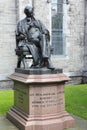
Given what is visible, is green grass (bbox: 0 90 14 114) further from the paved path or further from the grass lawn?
the paved path

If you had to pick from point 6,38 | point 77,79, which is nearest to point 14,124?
point 6,38

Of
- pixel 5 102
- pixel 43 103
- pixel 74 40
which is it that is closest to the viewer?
pixel 43 103

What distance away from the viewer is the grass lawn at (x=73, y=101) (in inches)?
364

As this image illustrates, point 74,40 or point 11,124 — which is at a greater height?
point 74,40

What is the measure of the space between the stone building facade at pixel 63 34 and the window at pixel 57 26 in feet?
0.35

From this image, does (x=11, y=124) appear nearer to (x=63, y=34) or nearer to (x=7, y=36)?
(x=7, y=36)

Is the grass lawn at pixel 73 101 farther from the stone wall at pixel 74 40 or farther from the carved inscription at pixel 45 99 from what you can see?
the stone wall at pixel 74 40

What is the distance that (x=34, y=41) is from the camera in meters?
7.54

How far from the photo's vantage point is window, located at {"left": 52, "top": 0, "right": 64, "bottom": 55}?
1639 centimetres

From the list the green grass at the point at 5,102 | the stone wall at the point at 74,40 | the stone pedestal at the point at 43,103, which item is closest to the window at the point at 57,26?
A: the stone wall at the point at 74,40

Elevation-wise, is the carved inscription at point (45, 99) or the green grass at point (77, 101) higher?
the carved inscription at point (45, 99)

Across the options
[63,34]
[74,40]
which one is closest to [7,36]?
[63,34]

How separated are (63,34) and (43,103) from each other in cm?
987

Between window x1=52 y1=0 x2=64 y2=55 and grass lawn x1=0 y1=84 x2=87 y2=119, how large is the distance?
12.1 feet
